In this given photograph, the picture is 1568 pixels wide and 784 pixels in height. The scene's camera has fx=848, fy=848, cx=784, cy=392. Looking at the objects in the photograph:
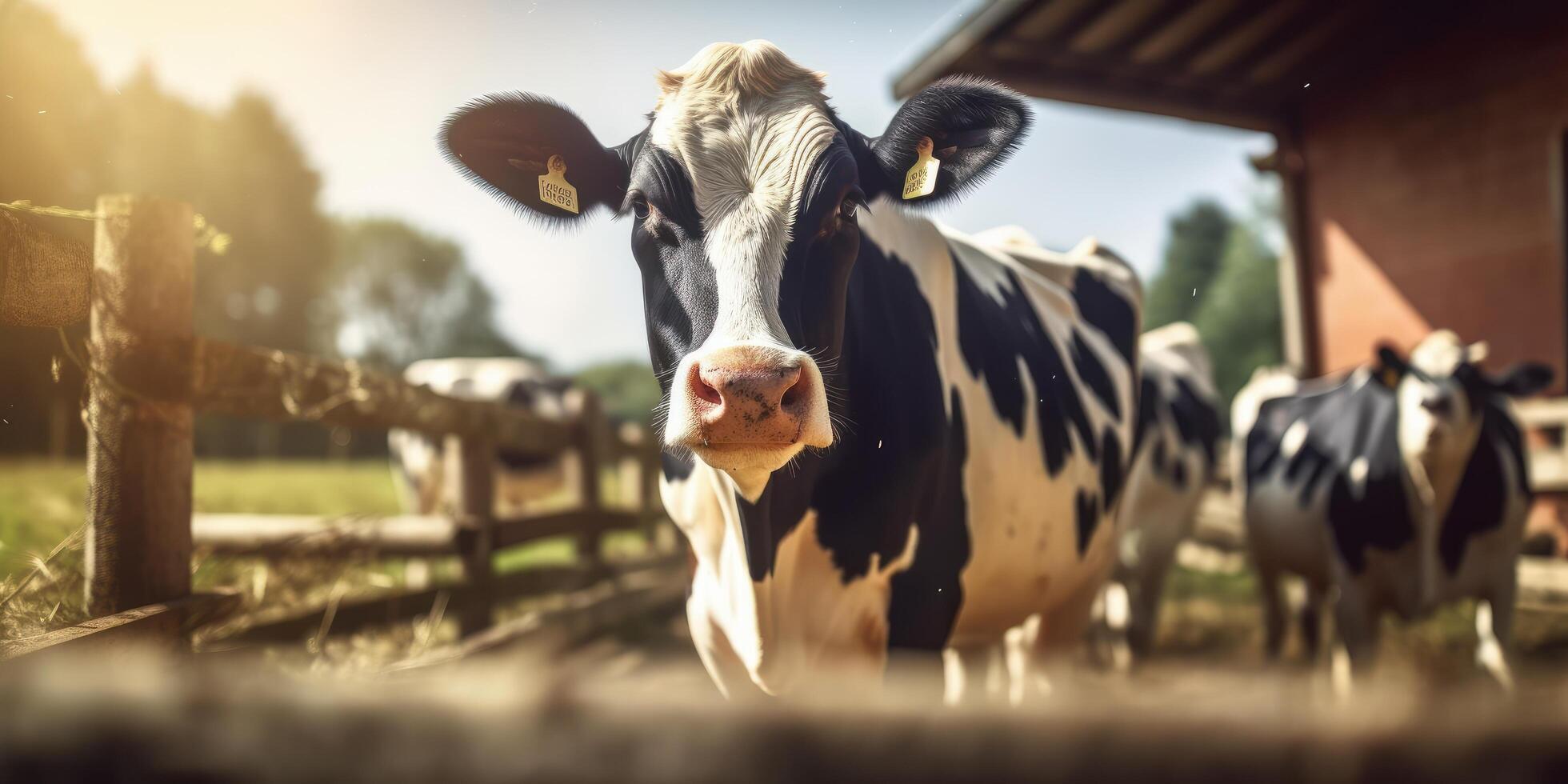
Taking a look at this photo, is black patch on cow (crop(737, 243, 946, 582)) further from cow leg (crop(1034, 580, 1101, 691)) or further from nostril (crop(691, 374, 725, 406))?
cow leg (crop(1034, 580, 1101, 691))

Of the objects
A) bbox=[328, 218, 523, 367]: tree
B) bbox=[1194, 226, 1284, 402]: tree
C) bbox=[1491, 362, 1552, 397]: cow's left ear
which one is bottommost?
bbox=[1491, 362, 1552, 397]: cow's left ear

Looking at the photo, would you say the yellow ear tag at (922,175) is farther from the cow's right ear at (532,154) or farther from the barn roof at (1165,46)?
the barn roof at (1165,46)

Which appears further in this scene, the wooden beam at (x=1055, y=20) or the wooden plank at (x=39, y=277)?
the wooden beam at (x=1055, y=20)

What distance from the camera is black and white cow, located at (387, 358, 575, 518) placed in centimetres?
769

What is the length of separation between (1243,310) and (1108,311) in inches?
468

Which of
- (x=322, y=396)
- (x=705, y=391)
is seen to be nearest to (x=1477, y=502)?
(x=705, y=391)

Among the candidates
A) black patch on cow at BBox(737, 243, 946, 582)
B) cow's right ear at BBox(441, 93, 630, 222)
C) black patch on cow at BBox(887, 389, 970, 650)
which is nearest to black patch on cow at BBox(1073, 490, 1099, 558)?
black patch on cow at BBox(887, 389, 970, 650)

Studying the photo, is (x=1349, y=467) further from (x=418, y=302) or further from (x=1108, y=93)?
(x=418, y=302)

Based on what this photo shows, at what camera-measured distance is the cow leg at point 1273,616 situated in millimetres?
4969

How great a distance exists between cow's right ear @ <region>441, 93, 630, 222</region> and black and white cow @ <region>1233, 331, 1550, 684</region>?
12.0 feet

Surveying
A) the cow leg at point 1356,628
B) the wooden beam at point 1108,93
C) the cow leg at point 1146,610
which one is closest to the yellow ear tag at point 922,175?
the wooden beam at point 1108,93

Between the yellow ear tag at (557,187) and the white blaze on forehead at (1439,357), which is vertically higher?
the yellow ear tag at (557,187)

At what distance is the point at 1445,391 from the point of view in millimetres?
3648

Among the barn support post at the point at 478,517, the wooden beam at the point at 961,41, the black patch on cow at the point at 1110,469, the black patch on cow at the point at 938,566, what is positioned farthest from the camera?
the wooden beam at the point at 961,41
